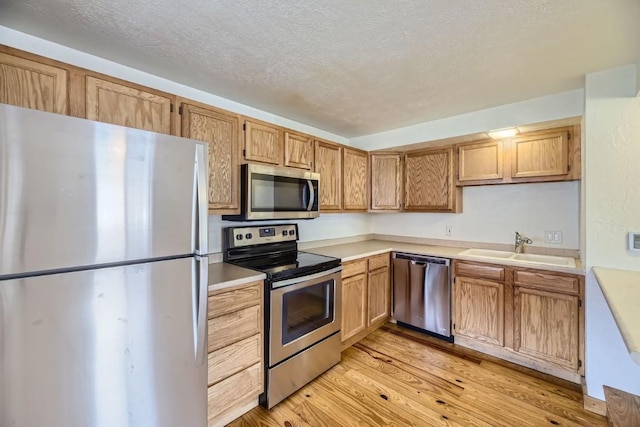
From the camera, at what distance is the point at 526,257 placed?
2.66 m

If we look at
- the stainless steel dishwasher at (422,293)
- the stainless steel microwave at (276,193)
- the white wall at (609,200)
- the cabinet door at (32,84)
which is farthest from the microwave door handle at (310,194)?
the white wall at (609,200)

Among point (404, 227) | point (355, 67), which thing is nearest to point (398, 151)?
point (404, 227)

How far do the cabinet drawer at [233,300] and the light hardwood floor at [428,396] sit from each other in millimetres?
777

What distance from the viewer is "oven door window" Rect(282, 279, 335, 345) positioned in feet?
6.56

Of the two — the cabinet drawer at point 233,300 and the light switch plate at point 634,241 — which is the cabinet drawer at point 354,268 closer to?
the cabinet drawer at point 233,300

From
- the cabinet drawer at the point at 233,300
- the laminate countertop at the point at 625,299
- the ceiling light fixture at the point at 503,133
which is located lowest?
the cabinet drawer at the point at 233,300

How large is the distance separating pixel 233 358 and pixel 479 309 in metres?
2.24

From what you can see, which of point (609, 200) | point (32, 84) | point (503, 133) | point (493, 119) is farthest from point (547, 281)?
point (32, 84)

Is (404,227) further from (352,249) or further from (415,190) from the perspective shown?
(352,249)

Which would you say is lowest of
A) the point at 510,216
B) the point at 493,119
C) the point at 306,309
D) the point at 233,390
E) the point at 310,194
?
the point at 233,390

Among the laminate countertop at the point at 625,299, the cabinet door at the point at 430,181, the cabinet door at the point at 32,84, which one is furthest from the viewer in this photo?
the cabinet door at the point at 430,181

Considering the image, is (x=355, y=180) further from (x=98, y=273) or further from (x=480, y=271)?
(x=98, y=273)

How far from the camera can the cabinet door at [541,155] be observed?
92.8 inches

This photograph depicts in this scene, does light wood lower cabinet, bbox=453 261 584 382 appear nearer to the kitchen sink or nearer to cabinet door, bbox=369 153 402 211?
the kitchen sink
